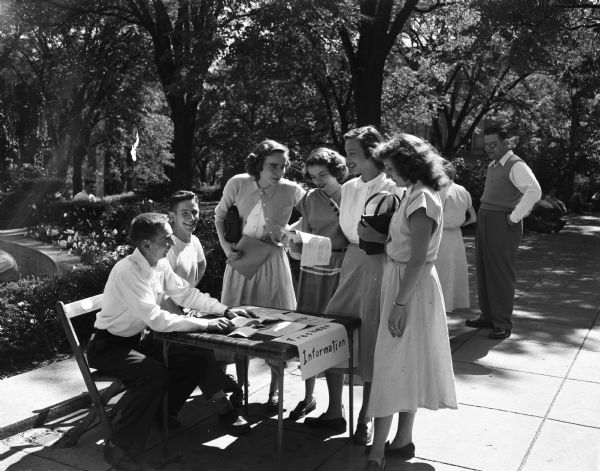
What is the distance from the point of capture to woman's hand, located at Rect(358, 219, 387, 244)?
159 inches

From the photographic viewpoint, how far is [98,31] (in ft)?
77.9

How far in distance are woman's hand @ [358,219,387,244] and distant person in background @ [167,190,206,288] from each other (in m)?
1.37

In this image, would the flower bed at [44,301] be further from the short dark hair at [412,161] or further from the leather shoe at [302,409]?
the short dark hair at [412,161]

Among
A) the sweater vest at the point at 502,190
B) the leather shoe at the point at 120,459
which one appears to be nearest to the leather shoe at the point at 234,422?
the leather shoe at the point at 120,459

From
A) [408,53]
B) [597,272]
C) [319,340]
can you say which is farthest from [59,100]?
[319,340]

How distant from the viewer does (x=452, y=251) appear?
7027 mm

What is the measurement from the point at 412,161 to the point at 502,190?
10.5ft

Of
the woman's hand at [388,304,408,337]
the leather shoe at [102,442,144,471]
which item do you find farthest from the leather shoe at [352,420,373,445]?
the leather shoe at [102,442,144,471]

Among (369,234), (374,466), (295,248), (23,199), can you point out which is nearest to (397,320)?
(369,234)

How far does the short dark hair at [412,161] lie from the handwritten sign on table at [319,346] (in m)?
0.96

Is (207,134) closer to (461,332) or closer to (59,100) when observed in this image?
(59,100)

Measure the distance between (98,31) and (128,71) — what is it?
173cm

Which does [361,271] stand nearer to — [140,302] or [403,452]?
[403,452]

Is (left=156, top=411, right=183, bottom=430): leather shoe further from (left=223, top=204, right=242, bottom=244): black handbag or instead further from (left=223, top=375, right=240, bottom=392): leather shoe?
(left=223, top=204, right=242, bottom=244): black handbag
